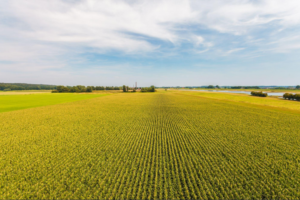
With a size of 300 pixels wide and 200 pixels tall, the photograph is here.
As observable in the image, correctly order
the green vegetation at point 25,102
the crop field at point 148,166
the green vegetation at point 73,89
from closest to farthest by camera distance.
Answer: the crop field at point 148,166, the green vegetation at point 25,102, the green vegetation at point 73,89

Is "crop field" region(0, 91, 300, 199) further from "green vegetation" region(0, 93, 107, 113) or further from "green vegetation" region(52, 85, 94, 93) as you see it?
"green vegetation" region(52, 85, 94, 93)

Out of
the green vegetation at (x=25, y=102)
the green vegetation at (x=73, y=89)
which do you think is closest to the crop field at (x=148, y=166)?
the green vegetation at (x=25, y=102)

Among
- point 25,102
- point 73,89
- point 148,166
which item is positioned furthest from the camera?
point 73,89

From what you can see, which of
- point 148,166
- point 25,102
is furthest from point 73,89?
point 148,166

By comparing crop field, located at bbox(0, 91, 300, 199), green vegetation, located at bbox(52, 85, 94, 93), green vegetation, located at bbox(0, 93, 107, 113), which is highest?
green vegetation, located at bbox(52, 85, 94, 93)

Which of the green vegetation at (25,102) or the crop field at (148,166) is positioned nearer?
the crop field at (148,166)

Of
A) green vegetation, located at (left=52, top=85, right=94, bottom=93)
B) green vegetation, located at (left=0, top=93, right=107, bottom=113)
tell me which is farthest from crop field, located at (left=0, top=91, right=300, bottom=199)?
green vegetation, located at (left=52, top=85, right=94, bottom=93)

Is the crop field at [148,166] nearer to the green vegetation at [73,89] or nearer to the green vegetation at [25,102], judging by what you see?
the green vegetation at [25,102]

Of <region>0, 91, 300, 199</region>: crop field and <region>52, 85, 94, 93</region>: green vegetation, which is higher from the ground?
<region>52, 85, 94, 93</region>: green vegetation

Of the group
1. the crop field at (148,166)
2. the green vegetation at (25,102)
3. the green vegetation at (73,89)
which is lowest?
the crop field at (148,166)

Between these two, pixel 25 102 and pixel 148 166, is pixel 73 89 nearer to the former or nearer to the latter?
pixel 25 102

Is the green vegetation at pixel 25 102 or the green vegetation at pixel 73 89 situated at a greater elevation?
the green vegetation at pixel 73 89

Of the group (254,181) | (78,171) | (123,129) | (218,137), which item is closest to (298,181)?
(254,181)
